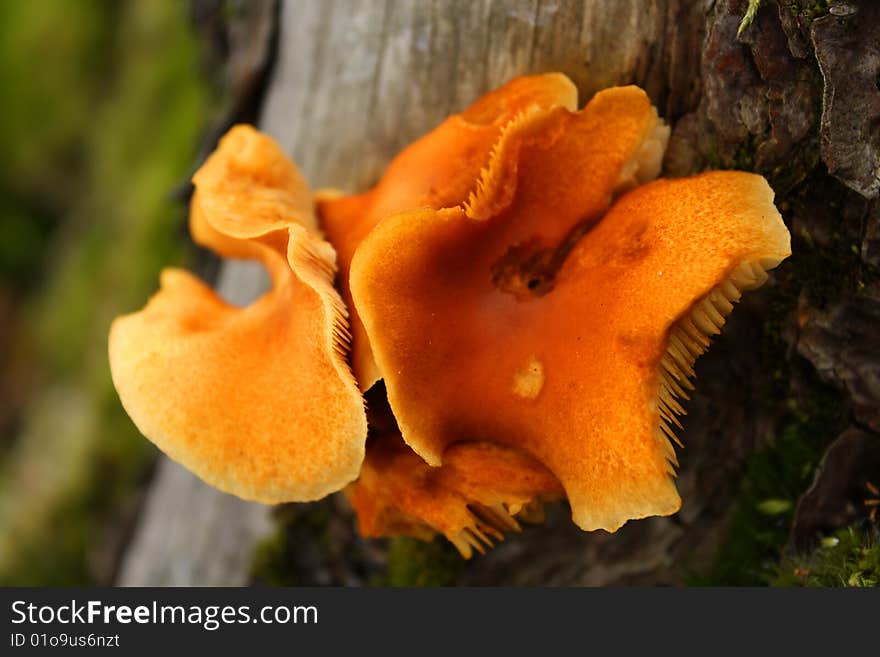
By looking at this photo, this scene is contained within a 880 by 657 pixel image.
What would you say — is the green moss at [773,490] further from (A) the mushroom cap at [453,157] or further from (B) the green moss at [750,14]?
(A) the mushroom cap at [453,157]

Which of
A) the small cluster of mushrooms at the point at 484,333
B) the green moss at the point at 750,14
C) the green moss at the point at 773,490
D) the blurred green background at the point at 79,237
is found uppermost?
the green moss at the point at 750,14

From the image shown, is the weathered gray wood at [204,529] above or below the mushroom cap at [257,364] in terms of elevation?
below

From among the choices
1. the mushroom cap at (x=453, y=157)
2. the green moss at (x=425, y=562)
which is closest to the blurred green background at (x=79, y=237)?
the mushroom cap at (x=453, y=157)

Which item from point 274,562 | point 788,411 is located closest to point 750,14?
point 788,411

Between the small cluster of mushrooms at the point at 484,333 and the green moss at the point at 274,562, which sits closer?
the small cluster of mushrooms at the point at 484,333

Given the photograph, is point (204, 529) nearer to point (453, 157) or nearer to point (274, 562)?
point (274, 562)
